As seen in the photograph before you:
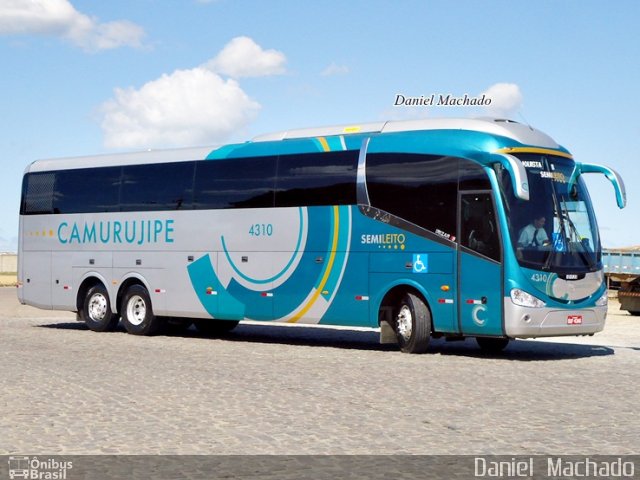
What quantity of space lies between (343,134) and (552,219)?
4.27 meters

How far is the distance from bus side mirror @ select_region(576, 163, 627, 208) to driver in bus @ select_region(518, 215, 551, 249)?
6.04 ft

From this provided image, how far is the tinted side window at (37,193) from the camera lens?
1027 inches

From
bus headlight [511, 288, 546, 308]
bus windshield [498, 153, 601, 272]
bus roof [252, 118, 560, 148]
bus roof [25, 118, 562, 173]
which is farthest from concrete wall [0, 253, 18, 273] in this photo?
bus headlight [511, 288, 546, 308]

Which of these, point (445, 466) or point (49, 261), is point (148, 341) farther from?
point (445, 466)

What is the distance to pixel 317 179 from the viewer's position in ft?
67.5

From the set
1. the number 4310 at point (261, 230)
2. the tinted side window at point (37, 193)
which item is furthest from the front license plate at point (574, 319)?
the tinted side window at point (37, 193)

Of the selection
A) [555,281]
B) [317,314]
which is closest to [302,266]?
[317,314]

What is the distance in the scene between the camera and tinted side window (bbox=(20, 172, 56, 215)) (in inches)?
1027

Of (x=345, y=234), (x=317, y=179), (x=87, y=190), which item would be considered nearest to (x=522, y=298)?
(x=345, y=234)

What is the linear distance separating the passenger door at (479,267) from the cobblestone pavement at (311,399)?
637mm

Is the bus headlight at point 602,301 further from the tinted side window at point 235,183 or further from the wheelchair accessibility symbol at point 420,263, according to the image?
the tinted side window at point 235,183

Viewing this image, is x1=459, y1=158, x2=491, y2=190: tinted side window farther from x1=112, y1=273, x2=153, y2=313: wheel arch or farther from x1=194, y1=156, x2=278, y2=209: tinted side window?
x1=112, y1=273, x2=153, y2=313: wheel arch

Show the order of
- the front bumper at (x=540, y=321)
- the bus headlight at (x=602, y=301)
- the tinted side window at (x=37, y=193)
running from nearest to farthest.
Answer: the front bumper at (x=540, y=321) → the bus headlight at (x=602, y=301) → the tinted side window at (x=37, y=193)

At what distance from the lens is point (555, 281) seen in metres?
18.0
